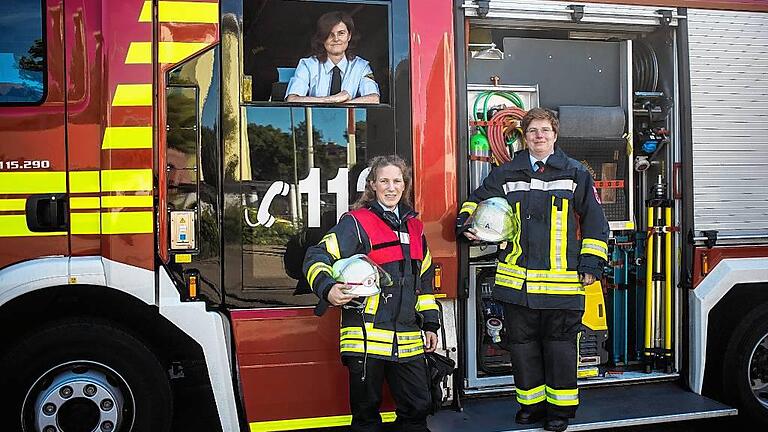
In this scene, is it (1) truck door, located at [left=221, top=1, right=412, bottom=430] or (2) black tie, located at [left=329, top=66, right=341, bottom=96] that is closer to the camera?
(1) truck door, located at [left=221, top=1, right=412, bottom=430]

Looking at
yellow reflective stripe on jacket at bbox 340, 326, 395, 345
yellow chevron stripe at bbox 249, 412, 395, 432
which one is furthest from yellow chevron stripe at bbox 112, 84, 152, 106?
yellow chevron stripe at bbox 249, 412, 395, 432

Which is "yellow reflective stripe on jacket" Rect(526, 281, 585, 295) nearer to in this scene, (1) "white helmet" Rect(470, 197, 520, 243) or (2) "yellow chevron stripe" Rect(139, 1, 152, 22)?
(1) "white helmet" Rect(470, 197, 520, 243)

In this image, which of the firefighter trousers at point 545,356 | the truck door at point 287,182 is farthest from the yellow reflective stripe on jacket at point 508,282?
the truck door at point 287,182

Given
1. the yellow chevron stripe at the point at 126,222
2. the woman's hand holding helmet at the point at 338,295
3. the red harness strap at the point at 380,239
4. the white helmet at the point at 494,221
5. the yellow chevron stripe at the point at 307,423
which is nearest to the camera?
the woman's hand holding helmet at the point at 338,295

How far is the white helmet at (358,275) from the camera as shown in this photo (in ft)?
11.8

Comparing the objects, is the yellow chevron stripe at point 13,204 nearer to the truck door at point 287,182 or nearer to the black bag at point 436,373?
the truck door at point 287,182

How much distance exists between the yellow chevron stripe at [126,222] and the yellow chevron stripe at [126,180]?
13cm

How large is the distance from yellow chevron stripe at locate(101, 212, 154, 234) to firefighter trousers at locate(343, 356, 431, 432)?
1.23 m

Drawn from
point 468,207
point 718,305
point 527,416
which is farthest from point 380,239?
point 718,305

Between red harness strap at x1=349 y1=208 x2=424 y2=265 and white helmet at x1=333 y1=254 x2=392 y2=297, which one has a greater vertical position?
red harness strap at x1=349 y1=208 x2=424 y2=265

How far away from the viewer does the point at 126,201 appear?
369cm

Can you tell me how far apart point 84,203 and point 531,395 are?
8.67 feet

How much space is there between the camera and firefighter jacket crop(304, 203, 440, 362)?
376 cm

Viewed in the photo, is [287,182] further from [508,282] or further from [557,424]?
[557,424]
